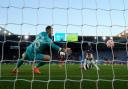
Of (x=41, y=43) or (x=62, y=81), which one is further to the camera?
(x=41, y=43)

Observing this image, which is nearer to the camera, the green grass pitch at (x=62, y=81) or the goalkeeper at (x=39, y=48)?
the green grass pitch at (x=62, y=81)

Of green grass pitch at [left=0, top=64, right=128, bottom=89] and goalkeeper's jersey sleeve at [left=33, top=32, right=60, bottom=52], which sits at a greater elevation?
goalkeeper's jersey sleeve at [left=33, top=32, right=60, bottom=52]

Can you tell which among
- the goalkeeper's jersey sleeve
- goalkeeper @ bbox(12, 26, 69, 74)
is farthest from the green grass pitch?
the goalkeeper's jersey sleeve

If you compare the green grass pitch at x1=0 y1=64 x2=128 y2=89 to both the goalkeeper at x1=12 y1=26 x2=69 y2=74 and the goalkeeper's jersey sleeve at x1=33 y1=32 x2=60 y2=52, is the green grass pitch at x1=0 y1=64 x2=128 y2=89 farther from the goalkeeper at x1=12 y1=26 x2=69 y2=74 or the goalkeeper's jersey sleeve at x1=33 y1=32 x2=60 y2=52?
the goalkeeper's jersey sleeve at x1=33 y1=32 x2=60 y2=52

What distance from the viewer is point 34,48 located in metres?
8.73

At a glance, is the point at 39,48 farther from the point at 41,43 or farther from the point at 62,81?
the point at 62,81

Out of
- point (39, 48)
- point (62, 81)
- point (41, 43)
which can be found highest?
point (41, 43)

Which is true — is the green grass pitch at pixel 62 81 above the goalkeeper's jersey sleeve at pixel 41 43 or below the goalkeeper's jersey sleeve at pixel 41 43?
below

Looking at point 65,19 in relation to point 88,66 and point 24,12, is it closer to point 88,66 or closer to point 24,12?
point 24,12

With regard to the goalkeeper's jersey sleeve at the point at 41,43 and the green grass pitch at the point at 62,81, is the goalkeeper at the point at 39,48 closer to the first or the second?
the goalkeeper's jersey sleeve at the point at 41,43

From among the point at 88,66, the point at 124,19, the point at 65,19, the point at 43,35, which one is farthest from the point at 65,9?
the point at 88,66

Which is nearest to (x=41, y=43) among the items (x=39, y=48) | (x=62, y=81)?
(x=39, y=48)

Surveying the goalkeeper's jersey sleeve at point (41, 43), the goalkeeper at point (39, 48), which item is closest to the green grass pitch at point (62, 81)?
the goalkeeper at point (39, 48)

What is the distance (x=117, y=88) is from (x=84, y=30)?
4.19 ft
